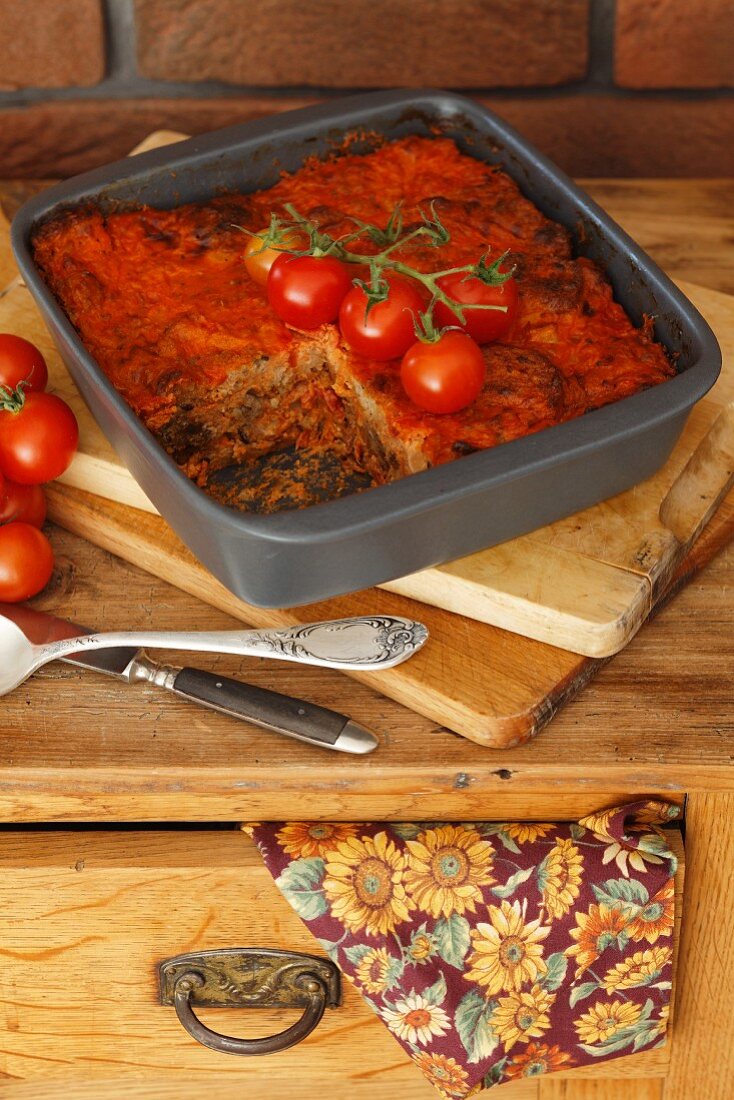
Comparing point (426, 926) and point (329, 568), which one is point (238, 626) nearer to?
point (329, 568)

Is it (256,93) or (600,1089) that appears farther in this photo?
(256,93)

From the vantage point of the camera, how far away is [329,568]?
133 cm

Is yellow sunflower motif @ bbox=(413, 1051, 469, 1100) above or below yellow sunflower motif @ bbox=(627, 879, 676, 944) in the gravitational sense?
below

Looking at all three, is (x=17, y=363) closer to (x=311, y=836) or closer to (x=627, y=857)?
(x=311, y=836)

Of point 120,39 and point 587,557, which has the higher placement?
point 120,39

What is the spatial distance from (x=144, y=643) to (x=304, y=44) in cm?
127

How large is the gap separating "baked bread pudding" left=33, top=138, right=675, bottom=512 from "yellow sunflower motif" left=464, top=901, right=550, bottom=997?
0.52 meters

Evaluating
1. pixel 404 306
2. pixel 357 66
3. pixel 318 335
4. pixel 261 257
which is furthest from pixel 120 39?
pixel 404 306

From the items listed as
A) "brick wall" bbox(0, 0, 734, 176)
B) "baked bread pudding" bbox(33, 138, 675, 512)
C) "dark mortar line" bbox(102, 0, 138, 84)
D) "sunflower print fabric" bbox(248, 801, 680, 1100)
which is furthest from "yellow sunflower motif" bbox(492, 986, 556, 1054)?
"dark mortar line" bbox(102, 0, 138, 84)

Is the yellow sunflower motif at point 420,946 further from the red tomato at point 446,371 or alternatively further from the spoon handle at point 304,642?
the red tomato at point 446,371

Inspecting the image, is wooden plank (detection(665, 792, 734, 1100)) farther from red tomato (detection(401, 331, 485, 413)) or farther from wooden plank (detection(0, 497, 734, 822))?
red tomato (detection(401, 331, 485, 413))

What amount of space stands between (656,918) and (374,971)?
320 mm

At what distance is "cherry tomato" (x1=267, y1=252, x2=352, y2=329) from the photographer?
155cm

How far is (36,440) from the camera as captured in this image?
4.91 feet
